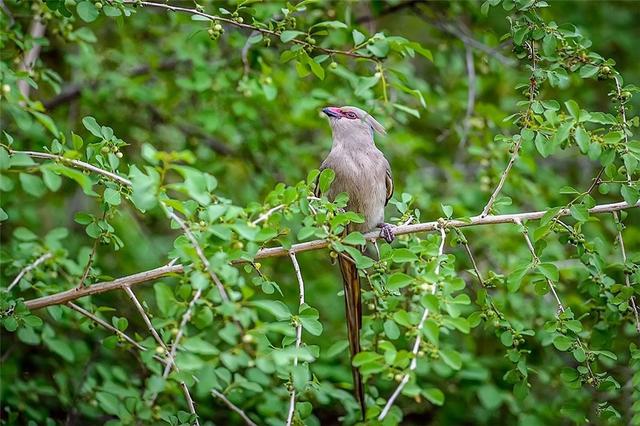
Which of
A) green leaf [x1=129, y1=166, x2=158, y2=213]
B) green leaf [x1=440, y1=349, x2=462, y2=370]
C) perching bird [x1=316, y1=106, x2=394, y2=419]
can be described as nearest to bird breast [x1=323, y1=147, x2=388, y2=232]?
perching bird [x1=316, y1=106, x2=394, y2=419]

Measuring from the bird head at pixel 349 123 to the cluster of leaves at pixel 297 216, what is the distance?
0.13 m

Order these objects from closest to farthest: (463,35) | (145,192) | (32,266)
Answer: (145,192) < (32,266) < (463,35)

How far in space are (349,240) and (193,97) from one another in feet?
Answer: 12.0

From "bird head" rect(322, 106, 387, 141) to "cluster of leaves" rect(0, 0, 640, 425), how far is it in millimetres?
126

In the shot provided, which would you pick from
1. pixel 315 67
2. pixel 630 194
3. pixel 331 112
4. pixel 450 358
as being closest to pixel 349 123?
pixel 331 112

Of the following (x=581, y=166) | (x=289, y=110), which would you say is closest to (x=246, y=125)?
(x=289, y=110)

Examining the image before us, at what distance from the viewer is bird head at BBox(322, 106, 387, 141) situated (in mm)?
4469

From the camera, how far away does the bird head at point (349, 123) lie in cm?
447

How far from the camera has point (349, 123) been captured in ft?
14.8

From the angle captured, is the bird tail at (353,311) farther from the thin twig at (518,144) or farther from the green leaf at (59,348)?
the green leaf at (59,348)

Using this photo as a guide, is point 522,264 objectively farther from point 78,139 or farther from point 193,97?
point 193,97

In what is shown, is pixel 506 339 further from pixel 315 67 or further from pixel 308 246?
pixel 315 67

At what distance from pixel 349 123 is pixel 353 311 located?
4.42ft

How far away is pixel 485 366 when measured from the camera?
5480 millimetres
